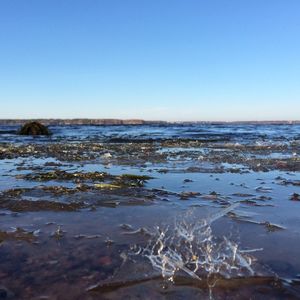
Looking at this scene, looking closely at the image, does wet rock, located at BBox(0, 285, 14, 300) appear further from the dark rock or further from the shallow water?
the dark rock

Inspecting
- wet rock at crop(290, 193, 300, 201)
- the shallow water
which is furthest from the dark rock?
wet rock at crop(290, 193, 300, 201)

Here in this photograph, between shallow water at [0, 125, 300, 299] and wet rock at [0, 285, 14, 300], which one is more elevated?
wet rock at [0, 285, 14, 300]

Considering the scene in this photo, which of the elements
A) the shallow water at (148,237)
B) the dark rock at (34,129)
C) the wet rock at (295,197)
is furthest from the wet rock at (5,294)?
the dark rock at (34,129)

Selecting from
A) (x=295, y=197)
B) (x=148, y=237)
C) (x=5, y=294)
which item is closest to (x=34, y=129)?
(x=295, y=197)

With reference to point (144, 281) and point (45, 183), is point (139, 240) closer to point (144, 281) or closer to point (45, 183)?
point (144, 281)

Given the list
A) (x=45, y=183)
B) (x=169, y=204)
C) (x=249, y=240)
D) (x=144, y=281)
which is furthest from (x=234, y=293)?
(x=45, y=183)

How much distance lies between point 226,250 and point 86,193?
3.77 meters

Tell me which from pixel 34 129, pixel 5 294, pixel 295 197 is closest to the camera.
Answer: pixel 5 294

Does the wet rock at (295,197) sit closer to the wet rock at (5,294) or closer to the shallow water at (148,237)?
the shallow water at (148,237)

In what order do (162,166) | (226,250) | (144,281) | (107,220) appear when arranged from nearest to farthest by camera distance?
(144,281) < (226,250) < (107,220) < (162,166)

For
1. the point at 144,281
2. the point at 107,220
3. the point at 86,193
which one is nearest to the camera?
the point at 144,281

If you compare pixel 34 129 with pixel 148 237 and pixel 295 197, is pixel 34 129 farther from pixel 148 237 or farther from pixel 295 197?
pixel 148 237

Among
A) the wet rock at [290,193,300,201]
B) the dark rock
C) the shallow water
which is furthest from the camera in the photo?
the dark rock

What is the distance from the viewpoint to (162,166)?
1166 centimetres
